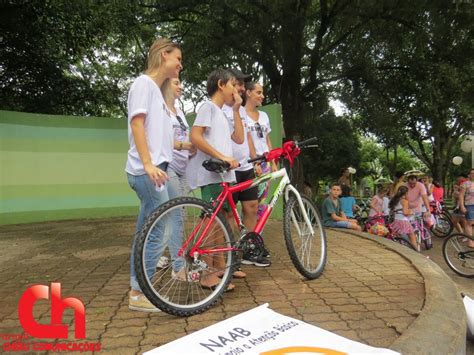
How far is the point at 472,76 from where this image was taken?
9.96 metres

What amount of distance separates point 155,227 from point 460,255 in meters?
5.74

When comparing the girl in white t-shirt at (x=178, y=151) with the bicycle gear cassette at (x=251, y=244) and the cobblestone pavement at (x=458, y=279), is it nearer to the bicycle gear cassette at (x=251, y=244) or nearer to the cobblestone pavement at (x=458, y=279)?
the bicycle gear cassette at (x=251, y=244)

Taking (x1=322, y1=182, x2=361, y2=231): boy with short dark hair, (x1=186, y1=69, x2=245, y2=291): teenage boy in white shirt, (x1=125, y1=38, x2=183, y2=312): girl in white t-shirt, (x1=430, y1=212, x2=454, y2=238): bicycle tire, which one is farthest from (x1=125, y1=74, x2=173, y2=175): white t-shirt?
(x1=430, y1=212, x2=454, y2=238): bicycle tire

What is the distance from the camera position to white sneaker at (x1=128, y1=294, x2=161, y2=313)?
9.46 ft

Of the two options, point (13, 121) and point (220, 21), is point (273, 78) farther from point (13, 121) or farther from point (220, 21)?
point (13, 121)

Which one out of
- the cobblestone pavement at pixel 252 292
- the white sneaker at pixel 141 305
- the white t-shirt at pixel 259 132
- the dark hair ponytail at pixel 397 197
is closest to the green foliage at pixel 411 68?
the dark hair ponytail at pixel 397 197

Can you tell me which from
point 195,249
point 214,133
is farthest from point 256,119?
point 195,249

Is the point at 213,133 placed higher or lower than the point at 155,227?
higher

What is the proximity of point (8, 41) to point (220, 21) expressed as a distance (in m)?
5.17

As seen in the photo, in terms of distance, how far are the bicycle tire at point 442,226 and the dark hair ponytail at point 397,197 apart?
3954 mm

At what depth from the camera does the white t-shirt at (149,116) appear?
2757mm

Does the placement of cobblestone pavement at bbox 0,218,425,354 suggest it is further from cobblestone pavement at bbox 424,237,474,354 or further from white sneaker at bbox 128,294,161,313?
cobblestone pavement at bbox 424,237,474,354

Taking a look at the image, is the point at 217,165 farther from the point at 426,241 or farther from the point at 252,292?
the point at 426,241

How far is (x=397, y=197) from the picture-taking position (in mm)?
8539
